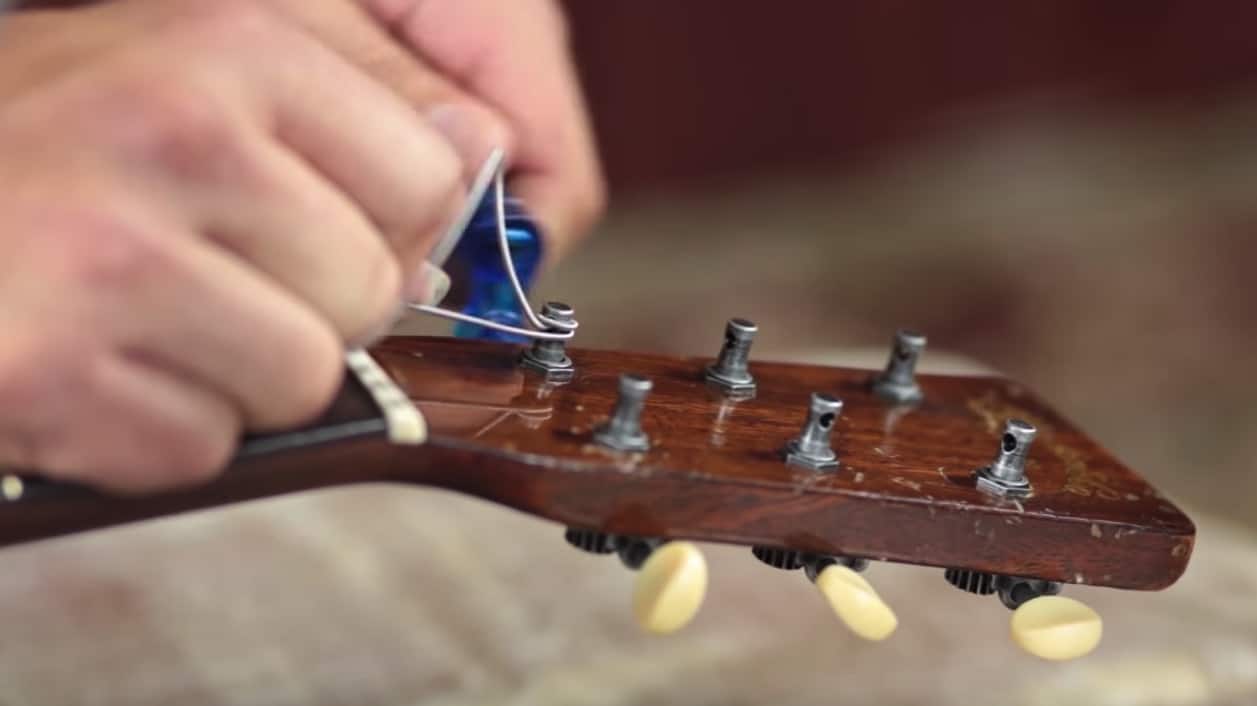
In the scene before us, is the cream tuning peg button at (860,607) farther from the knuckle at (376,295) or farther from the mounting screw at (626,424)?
the knuckle at (376,295)

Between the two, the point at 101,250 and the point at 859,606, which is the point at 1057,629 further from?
the point at 101,250

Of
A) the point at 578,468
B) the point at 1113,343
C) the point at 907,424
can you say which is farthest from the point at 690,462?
the point at 1113,343

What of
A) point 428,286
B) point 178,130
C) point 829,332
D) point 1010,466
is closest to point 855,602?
point 1010,466

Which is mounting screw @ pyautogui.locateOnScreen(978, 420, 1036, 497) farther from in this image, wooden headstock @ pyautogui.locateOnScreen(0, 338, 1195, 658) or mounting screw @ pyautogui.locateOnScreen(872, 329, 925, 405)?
mounting screw @ pyautogui.locateOnScreen(872, 329, 925, 405)

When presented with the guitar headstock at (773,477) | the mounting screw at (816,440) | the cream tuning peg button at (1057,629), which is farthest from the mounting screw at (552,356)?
the cream tuning peg button at (1057,629)

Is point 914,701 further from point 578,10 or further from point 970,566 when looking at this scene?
point 578,10

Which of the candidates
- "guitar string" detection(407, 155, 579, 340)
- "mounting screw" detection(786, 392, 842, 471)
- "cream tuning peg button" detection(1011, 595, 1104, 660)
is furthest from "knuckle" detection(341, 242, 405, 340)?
"cream tuning peg button" detection(1011, 595, 1104, 660)
